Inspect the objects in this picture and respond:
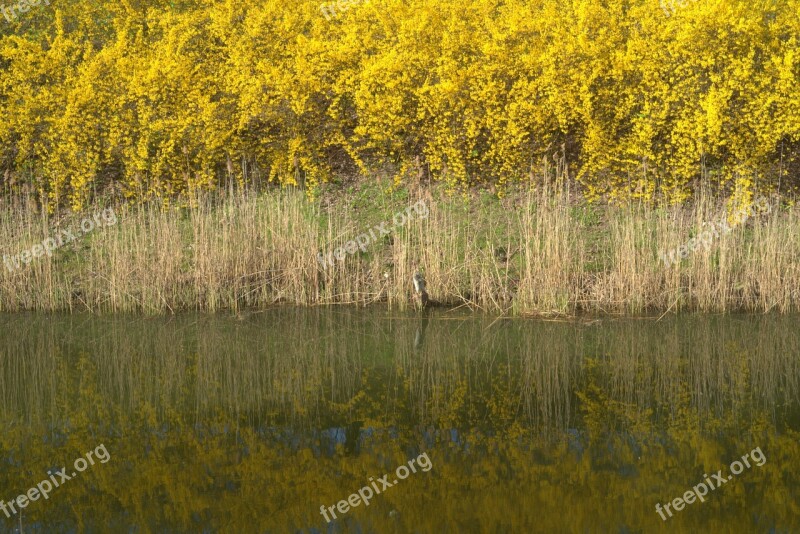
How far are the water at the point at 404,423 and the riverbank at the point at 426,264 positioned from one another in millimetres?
437

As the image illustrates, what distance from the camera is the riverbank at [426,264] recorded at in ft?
29.9

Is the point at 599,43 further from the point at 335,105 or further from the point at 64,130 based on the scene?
the point at 64,130

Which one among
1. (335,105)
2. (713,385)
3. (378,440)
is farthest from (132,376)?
(335,105)

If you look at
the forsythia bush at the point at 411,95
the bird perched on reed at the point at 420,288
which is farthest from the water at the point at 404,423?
the forsythia bush at the point at 411,95

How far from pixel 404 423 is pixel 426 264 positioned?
12.4 ft

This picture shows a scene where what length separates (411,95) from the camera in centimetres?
1191

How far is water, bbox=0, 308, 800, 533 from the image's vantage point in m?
4.61

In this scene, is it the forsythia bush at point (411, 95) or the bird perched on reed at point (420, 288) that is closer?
the bird perched on reed at point (420, 288)

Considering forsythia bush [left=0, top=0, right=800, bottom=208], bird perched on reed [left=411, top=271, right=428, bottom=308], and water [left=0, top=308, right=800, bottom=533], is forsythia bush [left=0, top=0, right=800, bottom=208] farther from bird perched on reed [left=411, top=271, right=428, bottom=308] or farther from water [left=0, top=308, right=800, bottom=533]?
water [left=0, top=308, right=800, bottom=533]

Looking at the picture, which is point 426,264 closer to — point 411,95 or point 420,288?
point 420,288

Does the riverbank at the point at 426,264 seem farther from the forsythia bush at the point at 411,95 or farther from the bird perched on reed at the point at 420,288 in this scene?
the forsythia bush at the point at 411,95

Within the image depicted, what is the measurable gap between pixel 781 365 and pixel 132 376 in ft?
17.0

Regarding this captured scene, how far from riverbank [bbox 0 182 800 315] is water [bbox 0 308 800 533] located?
437 millimetres

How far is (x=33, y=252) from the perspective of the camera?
390 inches
